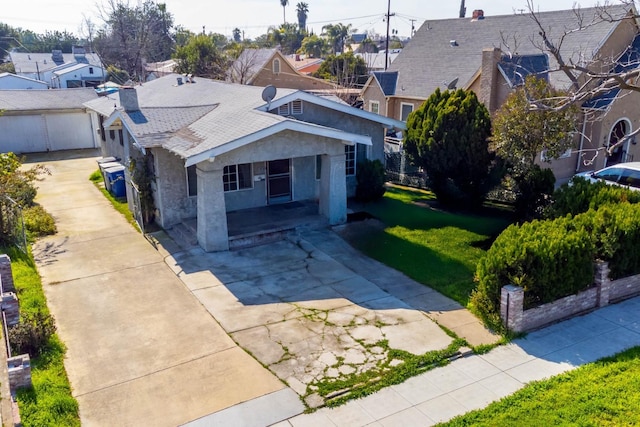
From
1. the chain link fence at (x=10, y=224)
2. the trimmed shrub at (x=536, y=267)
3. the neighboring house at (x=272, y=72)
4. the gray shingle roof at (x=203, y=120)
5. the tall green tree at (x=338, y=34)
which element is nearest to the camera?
the trimmed shrub at (x=536, y=267)

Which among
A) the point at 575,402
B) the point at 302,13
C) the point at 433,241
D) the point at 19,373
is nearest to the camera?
the point at 575,402

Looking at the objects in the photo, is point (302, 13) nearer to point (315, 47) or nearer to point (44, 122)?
point (315, 47)

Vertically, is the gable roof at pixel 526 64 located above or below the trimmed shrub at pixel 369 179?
above

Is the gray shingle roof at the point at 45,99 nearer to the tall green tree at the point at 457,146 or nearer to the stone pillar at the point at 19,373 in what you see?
the tall green tree at the point at 457,146

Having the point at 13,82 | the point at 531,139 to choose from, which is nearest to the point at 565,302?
the point at 531,139

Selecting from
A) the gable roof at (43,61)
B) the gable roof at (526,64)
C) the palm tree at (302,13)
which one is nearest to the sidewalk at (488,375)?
the gable roof at (526,64)

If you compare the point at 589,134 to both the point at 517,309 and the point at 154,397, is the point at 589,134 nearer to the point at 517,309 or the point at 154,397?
the point at 517,309
